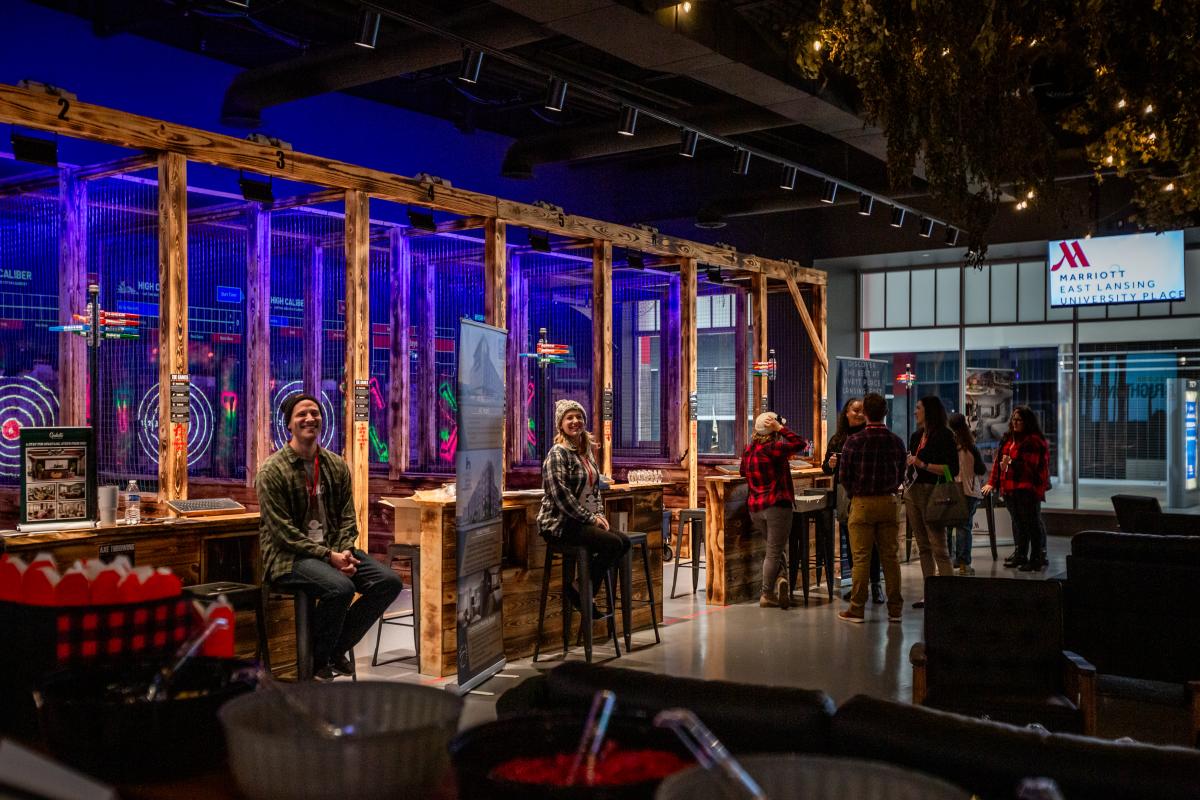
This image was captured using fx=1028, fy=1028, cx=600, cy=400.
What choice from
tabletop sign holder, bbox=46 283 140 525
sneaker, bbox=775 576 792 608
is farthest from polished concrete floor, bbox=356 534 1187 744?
tabletop sign holder, bbox=46 283 140 525

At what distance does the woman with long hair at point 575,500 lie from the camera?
20.2 feet

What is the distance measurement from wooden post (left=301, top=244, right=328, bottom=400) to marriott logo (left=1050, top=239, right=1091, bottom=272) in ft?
30.2

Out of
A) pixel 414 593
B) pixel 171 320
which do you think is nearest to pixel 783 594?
pixel 414 593

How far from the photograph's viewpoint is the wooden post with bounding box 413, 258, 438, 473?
9.61m

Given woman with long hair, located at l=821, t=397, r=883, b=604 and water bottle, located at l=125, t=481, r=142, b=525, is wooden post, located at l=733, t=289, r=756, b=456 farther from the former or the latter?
water bottle, located at l=125, t=481, r=142, b=525

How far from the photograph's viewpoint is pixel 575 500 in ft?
20.2

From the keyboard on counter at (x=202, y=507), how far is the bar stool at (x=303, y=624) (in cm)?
66

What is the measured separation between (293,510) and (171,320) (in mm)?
1391

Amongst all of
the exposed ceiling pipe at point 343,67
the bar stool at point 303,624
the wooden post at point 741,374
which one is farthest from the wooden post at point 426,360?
the bar stool at point 303,624

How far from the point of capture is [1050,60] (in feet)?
17.3

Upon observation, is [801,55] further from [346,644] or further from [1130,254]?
[1130,254]

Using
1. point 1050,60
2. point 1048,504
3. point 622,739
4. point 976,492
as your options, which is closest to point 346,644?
point 622,739

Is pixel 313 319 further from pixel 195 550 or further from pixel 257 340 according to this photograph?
pixel 195 550

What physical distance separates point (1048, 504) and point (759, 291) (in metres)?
5.40
